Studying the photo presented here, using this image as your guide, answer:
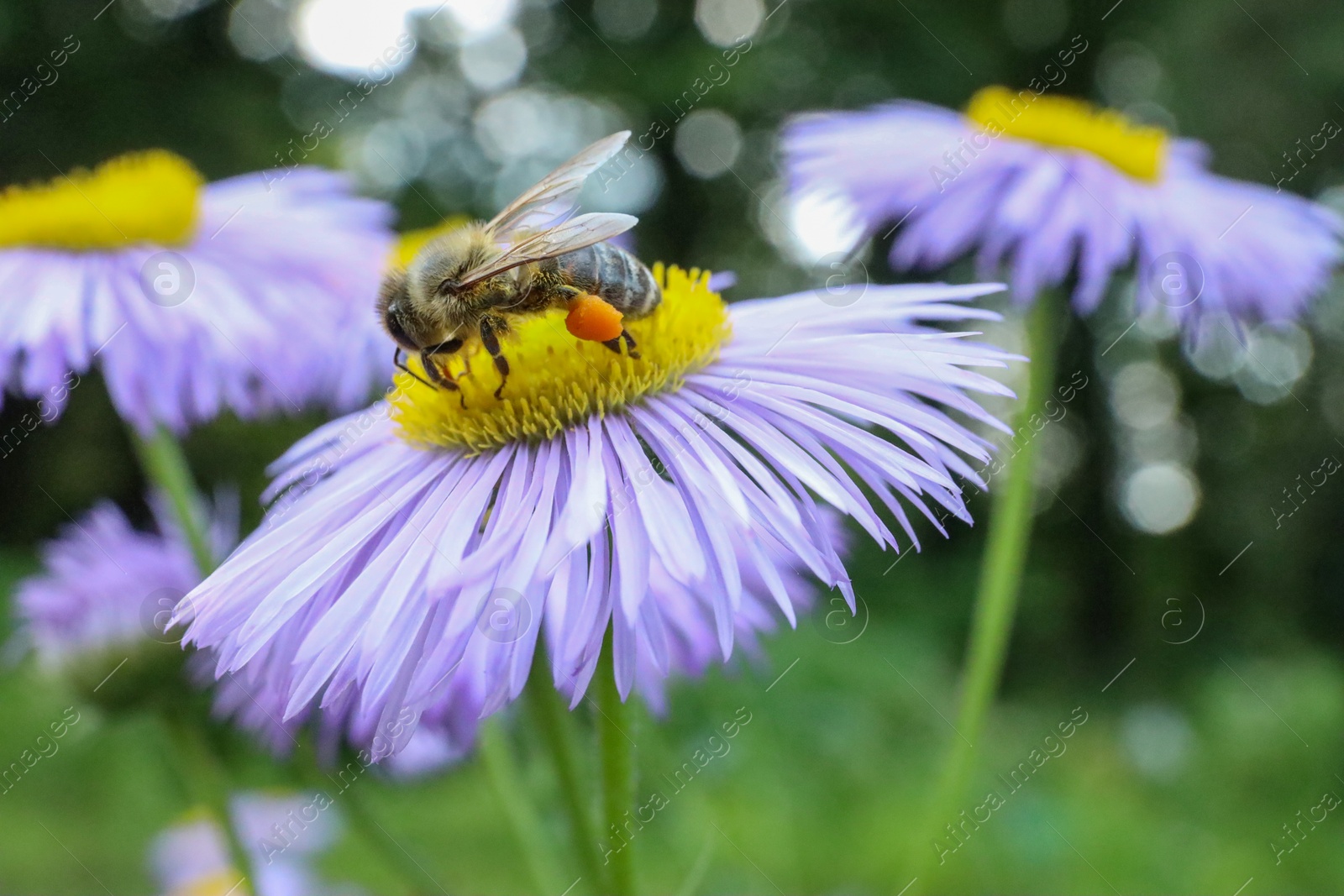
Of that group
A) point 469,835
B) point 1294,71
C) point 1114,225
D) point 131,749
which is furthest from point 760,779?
point 1294,71

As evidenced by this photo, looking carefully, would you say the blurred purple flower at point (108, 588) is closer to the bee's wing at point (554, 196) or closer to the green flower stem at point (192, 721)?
the green flower stem at point (192, 721)

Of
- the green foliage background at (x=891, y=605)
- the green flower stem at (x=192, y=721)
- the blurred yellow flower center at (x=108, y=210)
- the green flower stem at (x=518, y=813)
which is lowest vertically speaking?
the green foliage background at (x=891, y=605)

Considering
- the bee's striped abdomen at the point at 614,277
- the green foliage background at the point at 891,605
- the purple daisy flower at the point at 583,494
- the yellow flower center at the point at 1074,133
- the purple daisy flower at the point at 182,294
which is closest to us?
the purple daisy flower at the point at 583,494

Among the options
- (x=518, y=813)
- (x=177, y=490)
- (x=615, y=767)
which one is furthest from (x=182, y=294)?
(x=615, y=767)

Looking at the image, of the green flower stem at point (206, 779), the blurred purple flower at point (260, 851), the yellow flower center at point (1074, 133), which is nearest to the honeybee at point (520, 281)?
the green flower stem at point (206, 779)

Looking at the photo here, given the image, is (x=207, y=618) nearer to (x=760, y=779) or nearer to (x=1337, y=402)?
(x=760, y=779)

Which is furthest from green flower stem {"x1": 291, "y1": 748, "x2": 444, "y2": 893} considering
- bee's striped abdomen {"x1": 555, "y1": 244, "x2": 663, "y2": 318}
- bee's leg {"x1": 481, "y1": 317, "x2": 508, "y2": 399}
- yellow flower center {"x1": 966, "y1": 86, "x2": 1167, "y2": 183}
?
yellow flower center {"x1": 966, "y1": 86, "x2": 1167, "y2": 183}

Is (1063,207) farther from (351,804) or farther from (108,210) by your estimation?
(108,210)
